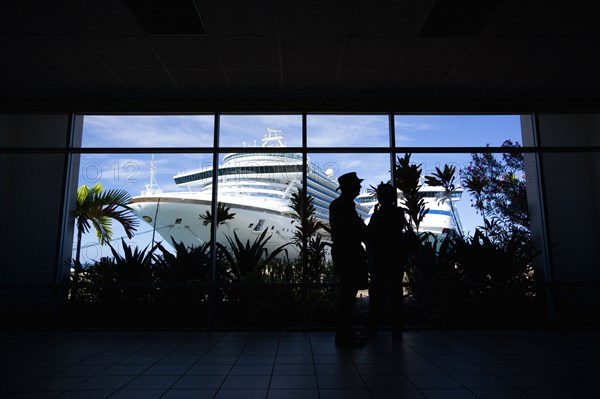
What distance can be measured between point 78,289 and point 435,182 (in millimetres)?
4411

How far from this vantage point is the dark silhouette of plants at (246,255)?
446cm

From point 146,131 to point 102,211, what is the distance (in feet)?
3.61

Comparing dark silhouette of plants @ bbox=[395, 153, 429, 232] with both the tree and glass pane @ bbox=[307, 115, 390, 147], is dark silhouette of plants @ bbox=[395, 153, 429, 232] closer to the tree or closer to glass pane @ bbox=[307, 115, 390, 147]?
glass pane @ bbox=[307, 115, 390, 147]
